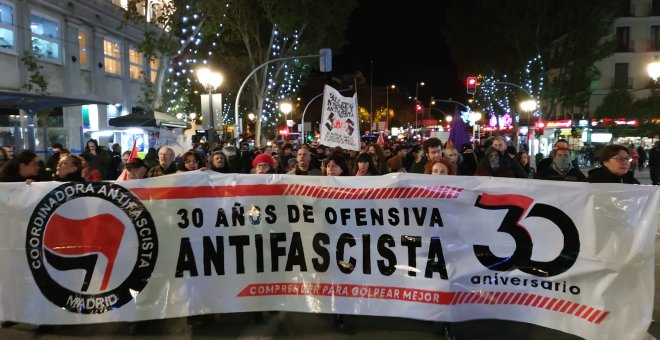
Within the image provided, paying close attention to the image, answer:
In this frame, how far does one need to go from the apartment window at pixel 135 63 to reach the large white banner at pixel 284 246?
26.5 meters

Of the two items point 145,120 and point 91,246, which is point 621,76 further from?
point 91,246

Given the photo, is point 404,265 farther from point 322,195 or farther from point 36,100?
point 36,100

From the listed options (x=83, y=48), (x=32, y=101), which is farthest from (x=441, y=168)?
(x=83, y=48)

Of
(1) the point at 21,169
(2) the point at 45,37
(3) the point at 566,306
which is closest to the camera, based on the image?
(3) the point at 566,306

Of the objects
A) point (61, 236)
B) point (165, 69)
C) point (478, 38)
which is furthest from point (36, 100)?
point (478, 38)

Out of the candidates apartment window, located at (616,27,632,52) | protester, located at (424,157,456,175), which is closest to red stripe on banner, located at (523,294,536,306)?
protester, located at (424,157,456,175)

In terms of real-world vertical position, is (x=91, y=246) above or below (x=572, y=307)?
above

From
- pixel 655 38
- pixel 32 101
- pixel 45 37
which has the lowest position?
pixel 32 101

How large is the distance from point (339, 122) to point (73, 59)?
1850cm

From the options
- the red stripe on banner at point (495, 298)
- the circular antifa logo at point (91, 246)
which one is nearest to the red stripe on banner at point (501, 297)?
the red stripe on banner at point (495, 298)

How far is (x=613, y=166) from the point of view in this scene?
205 inches

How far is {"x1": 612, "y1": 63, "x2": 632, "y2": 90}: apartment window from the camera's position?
47312 mm

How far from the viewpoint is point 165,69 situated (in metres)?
21.5

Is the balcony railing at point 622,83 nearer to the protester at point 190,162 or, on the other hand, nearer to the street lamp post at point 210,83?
the street lamp post at point 210,83
